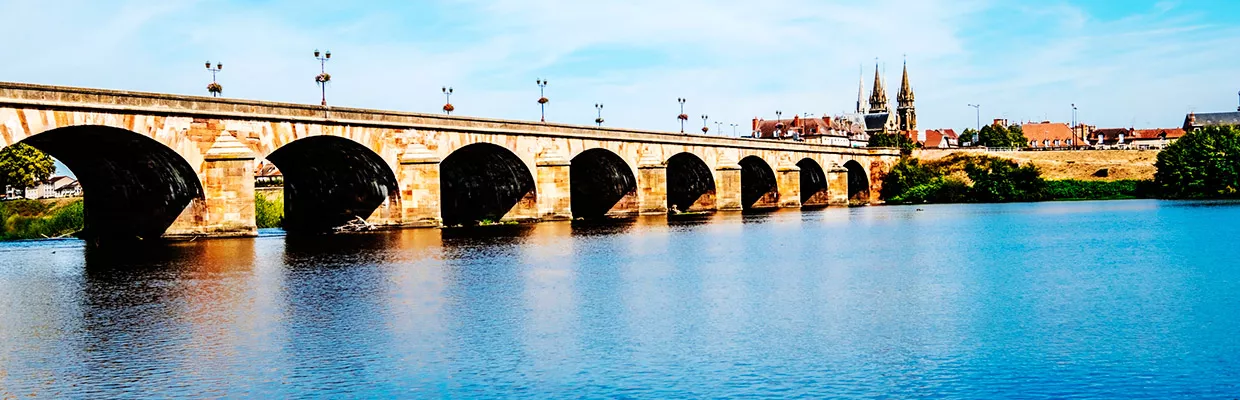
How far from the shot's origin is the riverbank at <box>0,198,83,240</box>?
7012 centimetres

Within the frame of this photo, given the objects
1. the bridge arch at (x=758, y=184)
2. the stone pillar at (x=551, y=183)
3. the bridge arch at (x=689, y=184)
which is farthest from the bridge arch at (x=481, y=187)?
the bridge arch at (x=758, y=184)

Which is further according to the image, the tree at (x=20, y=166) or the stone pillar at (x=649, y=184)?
the tree at (x=20, y=166)

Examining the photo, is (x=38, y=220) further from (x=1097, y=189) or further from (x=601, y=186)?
(x=1097, y=189)

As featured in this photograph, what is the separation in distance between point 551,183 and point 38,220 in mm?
31985

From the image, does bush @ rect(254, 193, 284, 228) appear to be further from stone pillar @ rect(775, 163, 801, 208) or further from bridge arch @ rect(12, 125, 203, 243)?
stone pillar @ rect(775, 163, 801, 208)

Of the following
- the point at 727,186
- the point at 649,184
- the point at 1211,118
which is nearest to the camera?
the point at 649,184

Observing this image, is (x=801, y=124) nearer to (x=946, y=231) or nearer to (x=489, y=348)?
(x=946, y=231)

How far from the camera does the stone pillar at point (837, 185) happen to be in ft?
382

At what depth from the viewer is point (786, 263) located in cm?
3856

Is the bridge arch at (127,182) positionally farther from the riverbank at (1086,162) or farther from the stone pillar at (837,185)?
the riverbank at (1086,162)

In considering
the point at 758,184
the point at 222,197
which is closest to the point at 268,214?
the point at 222,197

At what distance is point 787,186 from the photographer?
349 feet

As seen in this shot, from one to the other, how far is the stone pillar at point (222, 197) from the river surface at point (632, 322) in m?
6.29

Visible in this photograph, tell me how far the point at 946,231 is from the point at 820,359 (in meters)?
38.9
